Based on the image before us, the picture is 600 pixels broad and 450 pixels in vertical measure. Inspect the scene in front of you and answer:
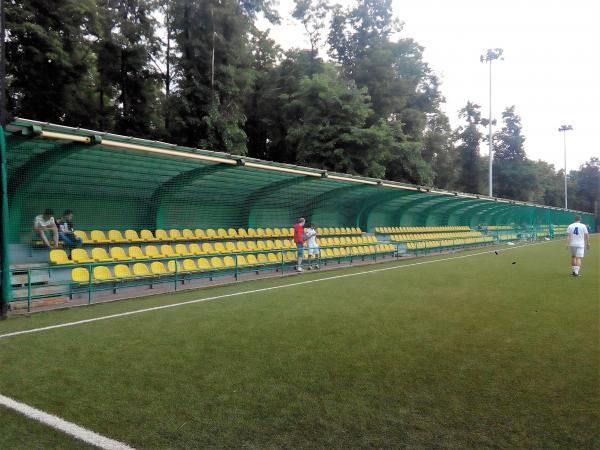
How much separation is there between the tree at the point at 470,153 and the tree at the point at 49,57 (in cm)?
4363

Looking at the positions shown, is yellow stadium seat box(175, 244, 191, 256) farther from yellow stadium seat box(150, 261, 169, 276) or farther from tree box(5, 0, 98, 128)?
tree box(5, 0, 98, 128)

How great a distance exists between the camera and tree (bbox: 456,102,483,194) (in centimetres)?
5356

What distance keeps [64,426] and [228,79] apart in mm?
23608

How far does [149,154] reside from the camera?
8.73 m

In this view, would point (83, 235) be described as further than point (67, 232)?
Yes

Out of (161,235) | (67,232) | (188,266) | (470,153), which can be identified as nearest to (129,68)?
(161,235)

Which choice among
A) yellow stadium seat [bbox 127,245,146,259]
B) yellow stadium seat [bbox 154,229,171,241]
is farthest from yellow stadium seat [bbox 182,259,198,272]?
yellow stadium seat [bbox 154,229,171,241]

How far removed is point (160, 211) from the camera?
12141 mm

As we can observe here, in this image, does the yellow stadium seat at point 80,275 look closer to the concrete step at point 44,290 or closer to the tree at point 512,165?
the concrete step at point 44,290

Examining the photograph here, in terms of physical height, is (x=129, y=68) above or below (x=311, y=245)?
above

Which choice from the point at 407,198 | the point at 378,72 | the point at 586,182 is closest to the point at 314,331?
the point at 407,198

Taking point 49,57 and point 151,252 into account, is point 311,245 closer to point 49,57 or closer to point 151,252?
point 151,252

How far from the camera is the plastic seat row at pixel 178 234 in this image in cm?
1067

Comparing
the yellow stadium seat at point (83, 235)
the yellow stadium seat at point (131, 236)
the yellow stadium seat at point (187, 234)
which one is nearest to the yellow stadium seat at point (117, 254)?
the yellow stadium seat at point (83, 235)
